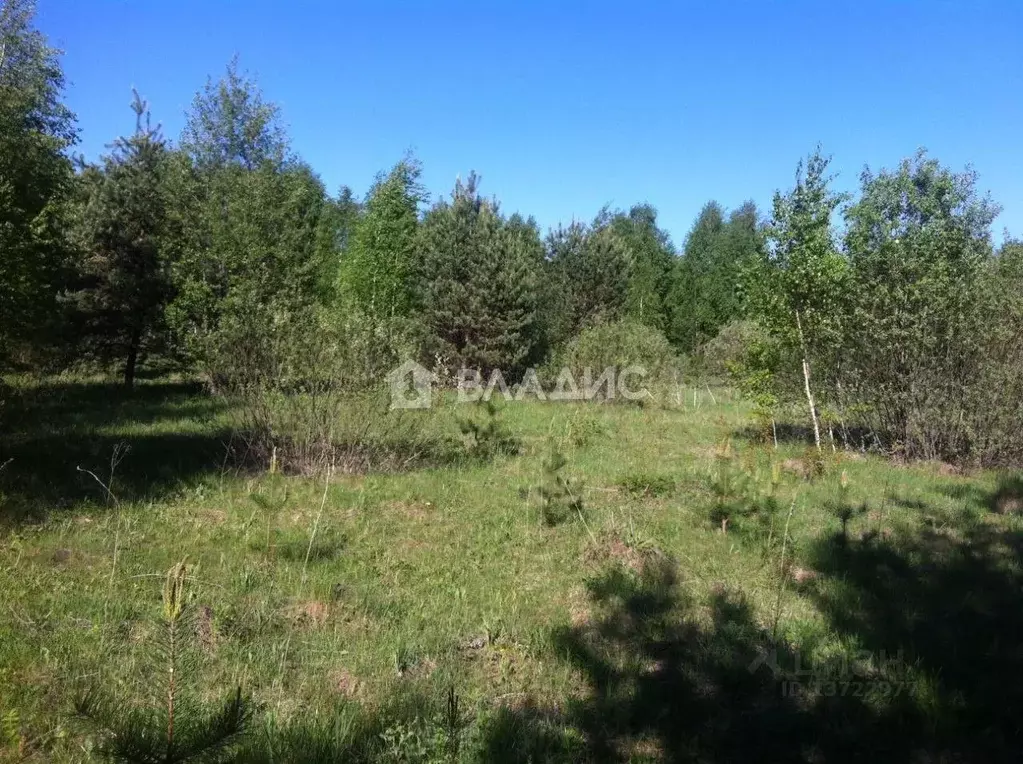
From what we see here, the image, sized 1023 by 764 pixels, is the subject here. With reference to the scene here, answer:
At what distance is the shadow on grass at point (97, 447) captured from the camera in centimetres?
645

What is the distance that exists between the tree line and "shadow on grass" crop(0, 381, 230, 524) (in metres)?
1.08

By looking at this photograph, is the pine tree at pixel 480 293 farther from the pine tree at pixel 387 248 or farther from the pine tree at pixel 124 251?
the pine tree at pixel 124 251

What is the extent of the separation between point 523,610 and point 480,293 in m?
15.6

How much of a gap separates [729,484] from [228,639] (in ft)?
15.7

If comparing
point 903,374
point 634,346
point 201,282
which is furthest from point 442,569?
point 634,346

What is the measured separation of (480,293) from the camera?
19.6 m

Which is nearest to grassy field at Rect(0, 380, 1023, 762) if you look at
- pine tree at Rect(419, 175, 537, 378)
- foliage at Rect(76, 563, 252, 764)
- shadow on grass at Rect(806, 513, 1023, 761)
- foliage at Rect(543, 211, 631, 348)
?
shadow on grass at Rect(806, 513, 1023, 761)

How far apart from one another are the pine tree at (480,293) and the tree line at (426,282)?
66 mm

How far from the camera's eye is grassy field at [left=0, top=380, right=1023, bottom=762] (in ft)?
10.7

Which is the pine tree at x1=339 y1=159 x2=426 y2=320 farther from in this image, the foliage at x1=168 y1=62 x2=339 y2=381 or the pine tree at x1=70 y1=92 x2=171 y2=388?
the pine tree at x1=70 y1=92 x2=171 y2=388

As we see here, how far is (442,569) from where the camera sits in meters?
5.29

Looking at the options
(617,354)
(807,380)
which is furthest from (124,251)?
(807,380)

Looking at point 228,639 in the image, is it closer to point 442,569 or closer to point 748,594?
point 442,569

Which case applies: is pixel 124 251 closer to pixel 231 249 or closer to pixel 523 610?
pixel 231 249
